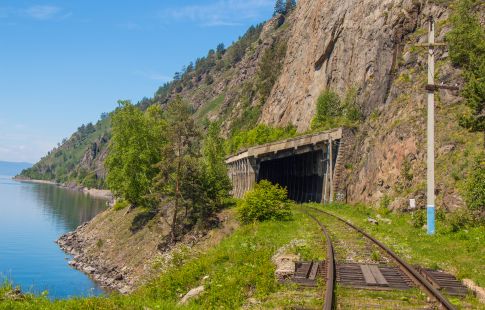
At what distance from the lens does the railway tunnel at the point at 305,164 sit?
42.2m

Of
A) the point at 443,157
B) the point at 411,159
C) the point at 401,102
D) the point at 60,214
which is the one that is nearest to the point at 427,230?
the point at 443,157

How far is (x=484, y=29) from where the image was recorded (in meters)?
35.6

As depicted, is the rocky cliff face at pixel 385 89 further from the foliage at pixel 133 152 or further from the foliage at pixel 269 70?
the foliage at pixel 269 70

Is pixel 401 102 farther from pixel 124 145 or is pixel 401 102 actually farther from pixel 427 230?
pixel 124 145

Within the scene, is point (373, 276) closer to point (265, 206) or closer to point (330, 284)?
point (330, 284)

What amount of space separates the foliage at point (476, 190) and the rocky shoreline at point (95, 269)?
22.1 metres

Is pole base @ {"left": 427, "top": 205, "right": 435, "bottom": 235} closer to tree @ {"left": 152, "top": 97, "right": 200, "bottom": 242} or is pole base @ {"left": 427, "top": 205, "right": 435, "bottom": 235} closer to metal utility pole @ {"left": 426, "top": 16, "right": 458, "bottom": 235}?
metal utility pole @ {"left": 426, "top": 16, "right": 458, "bottom": 235}

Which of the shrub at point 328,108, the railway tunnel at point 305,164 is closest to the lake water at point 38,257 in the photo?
the railway tunnel at point 305,164

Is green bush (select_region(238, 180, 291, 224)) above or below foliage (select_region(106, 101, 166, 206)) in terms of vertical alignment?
below

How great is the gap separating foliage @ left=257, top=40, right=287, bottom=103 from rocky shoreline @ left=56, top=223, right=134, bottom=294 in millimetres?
Answer: 63347

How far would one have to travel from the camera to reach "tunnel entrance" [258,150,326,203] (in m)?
48.5

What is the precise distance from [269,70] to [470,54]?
86.1 metres

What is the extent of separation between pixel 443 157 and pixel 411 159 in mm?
3637

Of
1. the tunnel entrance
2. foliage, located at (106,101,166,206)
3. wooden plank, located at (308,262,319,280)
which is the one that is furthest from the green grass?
foliage, located at (106,101,166,206)
